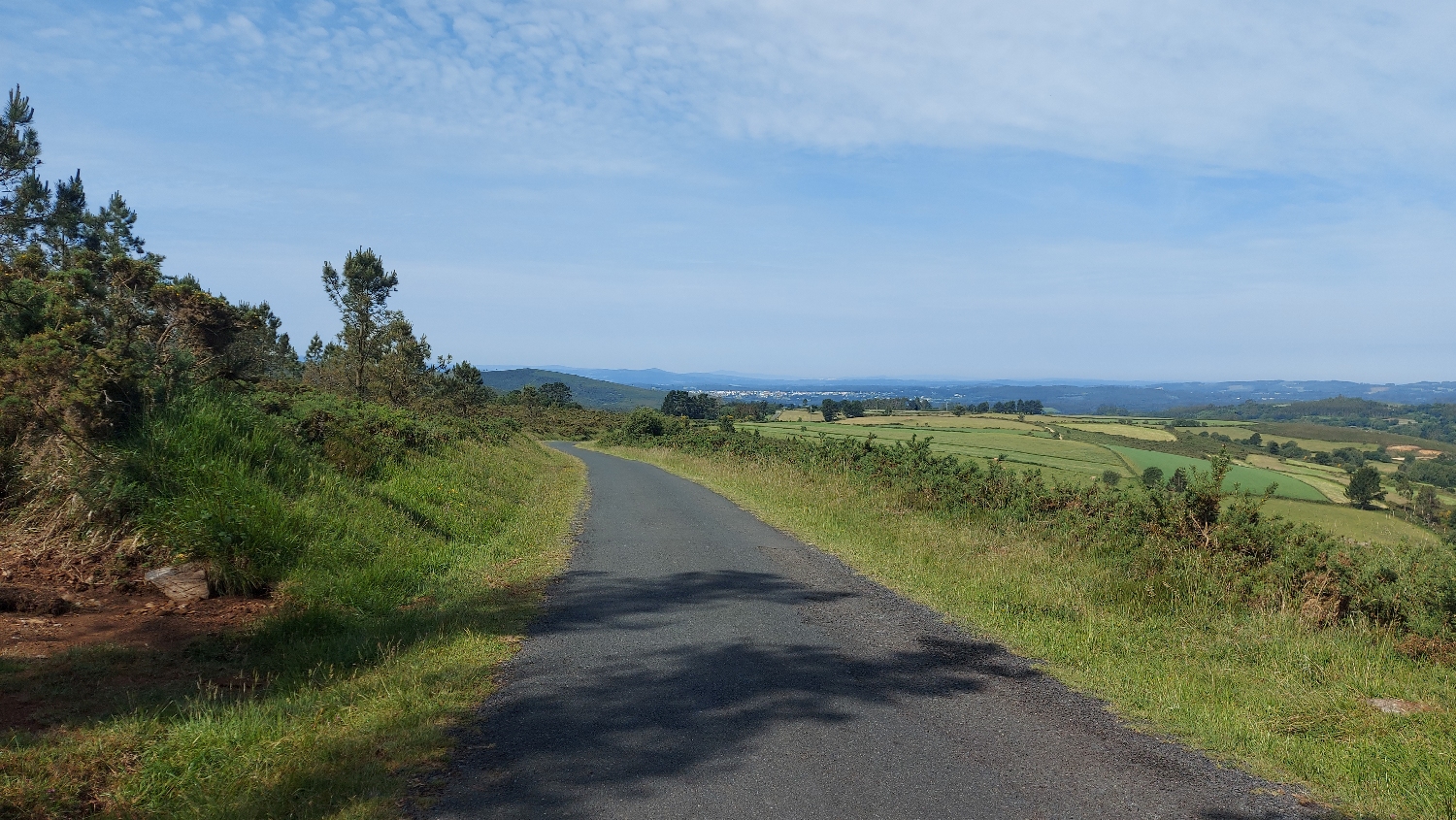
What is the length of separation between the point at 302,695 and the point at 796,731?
3401mm

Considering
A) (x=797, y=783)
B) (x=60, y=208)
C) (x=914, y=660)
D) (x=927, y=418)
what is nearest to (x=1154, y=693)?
(x=914, y=660)

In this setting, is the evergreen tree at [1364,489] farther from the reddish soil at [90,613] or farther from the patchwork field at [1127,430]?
the reddish soil at [90,613]

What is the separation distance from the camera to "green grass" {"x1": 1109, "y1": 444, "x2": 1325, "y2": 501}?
19.9m

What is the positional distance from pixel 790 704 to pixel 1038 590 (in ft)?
15.3

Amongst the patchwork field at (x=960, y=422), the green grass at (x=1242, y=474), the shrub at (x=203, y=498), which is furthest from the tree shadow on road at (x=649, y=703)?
the patchwork field at (x=960, y=422)

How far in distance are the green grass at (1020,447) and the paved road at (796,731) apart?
16.4 m

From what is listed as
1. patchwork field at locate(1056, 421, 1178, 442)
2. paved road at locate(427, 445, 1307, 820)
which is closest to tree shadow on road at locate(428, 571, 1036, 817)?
paved road at locate(427, 445, 1307, 820)

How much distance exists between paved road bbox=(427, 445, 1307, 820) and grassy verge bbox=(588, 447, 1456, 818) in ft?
1.41

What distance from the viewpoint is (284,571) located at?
7758 millimetres

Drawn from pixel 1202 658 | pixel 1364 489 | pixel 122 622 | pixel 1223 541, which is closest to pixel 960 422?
pixel 1364 489

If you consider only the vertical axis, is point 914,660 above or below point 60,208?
below

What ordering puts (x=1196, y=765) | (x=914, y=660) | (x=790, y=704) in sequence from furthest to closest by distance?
(x=914, y=660) → (x=790, y=704) → (x=1196, y=765)

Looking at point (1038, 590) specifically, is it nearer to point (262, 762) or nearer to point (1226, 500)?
point (1226, 500)

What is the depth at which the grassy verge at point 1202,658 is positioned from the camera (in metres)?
4.38
